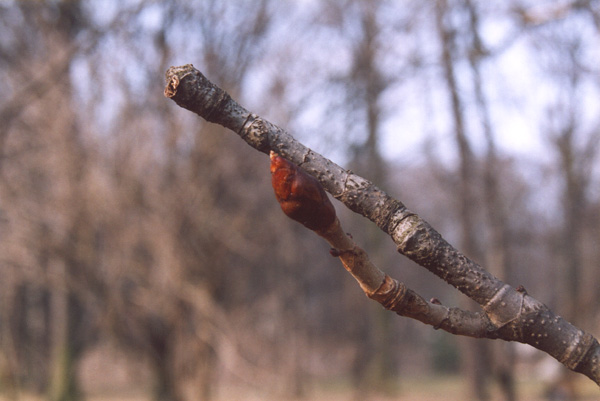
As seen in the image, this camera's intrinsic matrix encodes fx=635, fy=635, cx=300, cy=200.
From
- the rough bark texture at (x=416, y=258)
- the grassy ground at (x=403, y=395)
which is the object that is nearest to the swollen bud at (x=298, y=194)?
the rough bark texture at (x=416, y=258)

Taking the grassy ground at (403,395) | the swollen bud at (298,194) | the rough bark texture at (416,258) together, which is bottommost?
the swollen bud at (298,194)

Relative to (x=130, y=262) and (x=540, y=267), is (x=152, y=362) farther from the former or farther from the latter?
(x=540, y=267)

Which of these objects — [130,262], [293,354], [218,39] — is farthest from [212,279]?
[293,354]

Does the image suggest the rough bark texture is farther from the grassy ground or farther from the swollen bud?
the grassy ground

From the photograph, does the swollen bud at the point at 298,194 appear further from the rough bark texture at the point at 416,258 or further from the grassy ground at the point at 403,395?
the grassy ground at the point at 403,395

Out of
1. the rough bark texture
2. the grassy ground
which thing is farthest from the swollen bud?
the grassy ground
